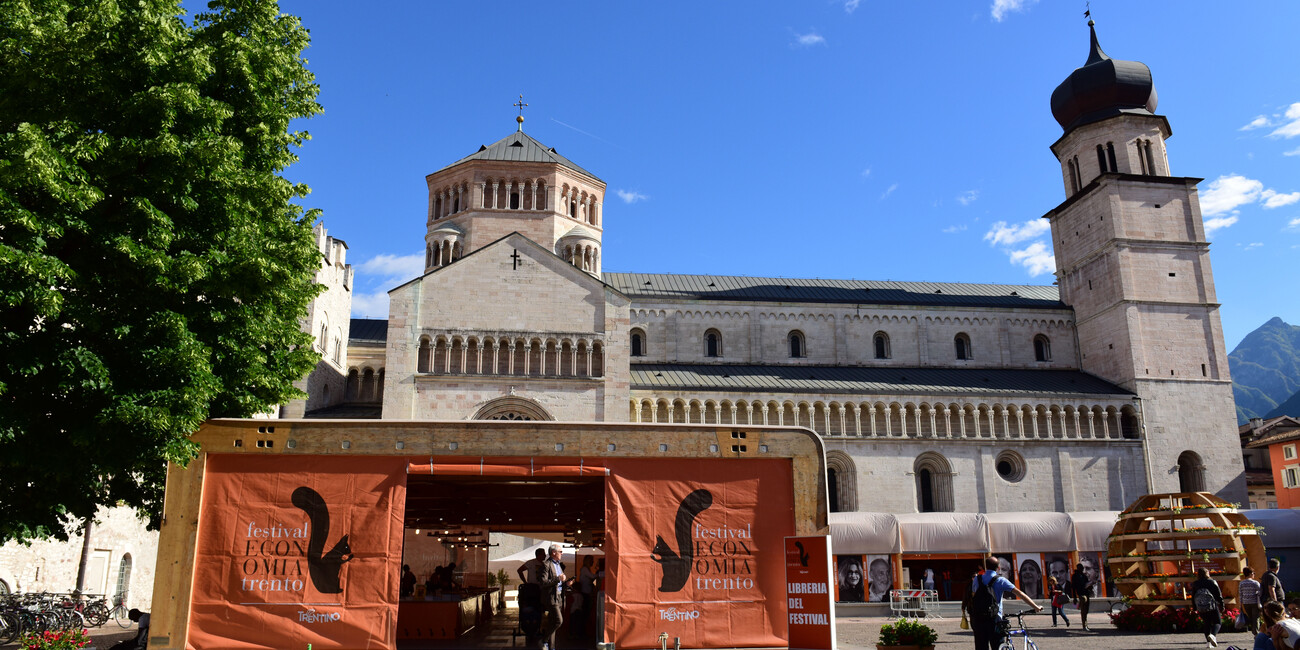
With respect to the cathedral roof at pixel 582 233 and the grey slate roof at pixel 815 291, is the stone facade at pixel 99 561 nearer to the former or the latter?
the cathedral roof at pixel 582 233

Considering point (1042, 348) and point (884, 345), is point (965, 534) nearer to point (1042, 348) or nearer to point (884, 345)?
point (884, 345)

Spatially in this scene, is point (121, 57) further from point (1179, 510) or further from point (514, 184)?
point (514, 184)

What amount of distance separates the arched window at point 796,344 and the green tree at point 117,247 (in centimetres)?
3286

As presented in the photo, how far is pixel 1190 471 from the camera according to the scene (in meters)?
41.8

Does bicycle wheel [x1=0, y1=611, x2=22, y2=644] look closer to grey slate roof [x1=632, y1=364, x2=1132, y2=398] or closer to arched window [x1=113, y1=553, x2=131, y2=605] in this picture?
arched window [x1=113, y1=553, x2=131, y2=605]

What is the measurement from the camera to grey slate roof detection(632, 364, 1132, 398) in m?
39.5

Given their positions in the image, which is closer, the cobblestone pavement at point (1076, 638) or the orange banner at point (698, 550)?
the orange banner at point (698, 550)

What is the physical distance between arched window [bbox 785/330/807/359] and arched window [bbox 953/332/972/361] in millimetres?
8407

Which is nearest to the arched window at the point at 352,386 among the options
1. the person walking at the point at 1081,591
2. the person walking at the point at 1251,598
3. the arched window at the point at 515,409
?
the arched window at the point at 515,409

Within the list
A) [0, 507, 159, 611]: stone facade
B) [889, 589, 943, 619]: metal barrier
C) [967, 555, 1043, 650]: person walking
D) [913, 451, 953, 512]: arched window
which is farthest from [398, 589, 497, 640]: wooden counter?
[913, 451, 953, 512]: arched window

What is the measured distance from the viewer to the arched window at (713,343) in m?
44.0

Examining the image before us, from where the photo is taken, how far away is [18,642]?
1842 centimetres

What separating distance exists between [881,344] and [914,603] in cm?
1906

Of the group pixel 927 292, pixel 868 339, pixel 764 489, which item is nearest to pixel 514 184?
pixel 868 339
